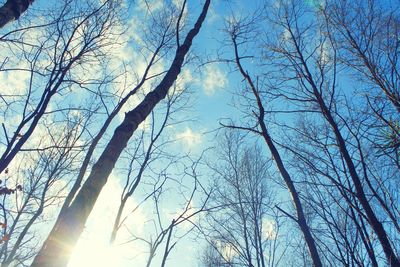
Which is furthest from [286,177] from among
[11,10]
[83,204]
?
[11,10]

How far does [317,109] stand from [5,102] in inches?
233

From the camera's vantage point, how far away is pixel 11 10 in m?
4.04

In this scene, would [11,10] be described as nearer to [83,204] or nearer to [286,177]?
[83,204]

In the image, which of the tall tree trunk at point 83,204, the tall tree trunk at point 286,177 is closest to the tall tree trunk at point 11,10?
the tall tree trunk at point 83,204

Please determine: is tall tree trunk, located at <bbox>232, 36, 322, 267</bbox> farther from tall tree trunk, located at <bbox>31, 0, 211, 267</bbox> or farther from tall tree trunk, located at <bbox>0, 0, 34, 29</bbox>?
tall tree trunk, located at <bbox>0, 0, 34, 29</bbox>

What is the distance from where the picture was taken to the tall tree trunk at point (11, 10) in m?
3.91

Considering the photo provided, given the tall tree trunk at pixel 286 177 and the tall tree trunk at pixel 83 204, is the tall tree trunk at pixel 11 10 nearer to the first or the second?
the tall tree trunk at pixel 83 204

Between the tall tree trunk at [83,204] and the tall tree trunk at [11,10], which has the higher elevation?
the tall tree trunk at [11,10]

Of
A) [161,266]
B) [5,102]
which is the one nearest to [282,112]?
[161,266]

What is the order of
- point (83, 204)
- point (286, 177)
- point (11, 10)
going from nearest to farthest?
point (83, 204) → point (11, 10) → point (286, 177)

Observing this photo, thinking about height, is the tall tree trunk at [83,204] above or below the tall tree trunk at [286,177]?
below

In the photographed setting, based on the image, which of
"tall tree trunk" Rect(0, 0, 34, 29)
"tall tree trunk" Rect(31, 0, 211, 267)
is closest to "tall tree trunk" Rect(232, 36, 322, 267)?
"tall tree trunk" Rect(31, 0, 211, 267)

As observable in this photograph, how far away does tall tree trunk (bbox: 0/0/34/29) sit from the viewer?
12.8ft

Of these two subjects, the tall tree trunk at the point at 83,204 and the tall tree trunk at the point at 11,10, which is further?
the tall tree trunk at the point at 11,10
